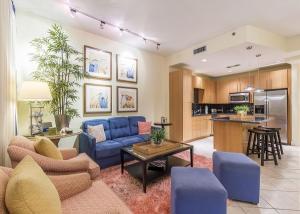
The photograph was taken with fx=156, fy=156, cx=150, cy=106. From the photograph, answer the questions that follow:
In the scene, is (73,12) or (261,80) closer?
(73,12)

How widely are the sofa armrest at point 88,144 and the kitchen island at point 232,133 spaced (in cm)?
316

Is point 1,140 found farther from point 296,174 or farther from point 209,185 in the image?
point 296,174

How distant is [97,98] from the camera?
384 centimetres

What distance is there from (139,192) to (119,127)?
1898 mm

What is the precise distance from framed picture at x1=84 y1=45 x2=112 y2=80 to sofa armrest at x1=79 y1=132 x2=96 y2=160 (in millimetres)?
1446

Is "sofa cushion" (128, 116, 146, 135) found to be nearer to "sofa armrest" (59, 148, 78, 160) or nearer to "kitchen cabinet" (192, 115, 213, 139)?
"sofa armrest" (59, 148, 78, 160)

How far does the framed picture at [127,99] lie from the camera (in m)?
4.26

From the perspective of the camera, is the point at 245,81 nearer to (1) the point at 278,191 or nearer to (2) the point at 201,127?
(2) the point at 201,127

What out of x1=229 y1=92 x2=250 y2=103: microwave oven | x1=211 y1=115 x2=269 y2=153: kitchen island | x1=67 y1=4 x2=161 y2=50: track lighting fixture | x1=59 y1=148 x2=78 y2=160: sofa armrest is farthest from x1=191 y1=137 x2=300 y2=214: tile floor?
x1=67 y1=4 x2=161 y2=50: track lighting fixture

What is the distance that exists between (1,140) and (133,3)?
2702mm

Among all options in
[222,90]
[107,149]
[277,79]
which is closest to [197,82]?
[222,90]

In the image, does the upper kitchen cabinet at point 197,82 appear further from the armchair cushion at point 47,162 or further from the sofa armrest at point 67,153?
the armchair cushion at point 47,162

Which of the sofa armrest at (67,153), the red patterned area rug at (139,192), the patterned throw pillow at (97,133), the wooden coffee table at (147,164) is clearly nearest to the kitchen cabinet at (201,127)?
the wooden coffee table at (147,164)

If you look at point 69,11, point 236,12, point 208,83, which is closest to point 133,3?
point 69,11
